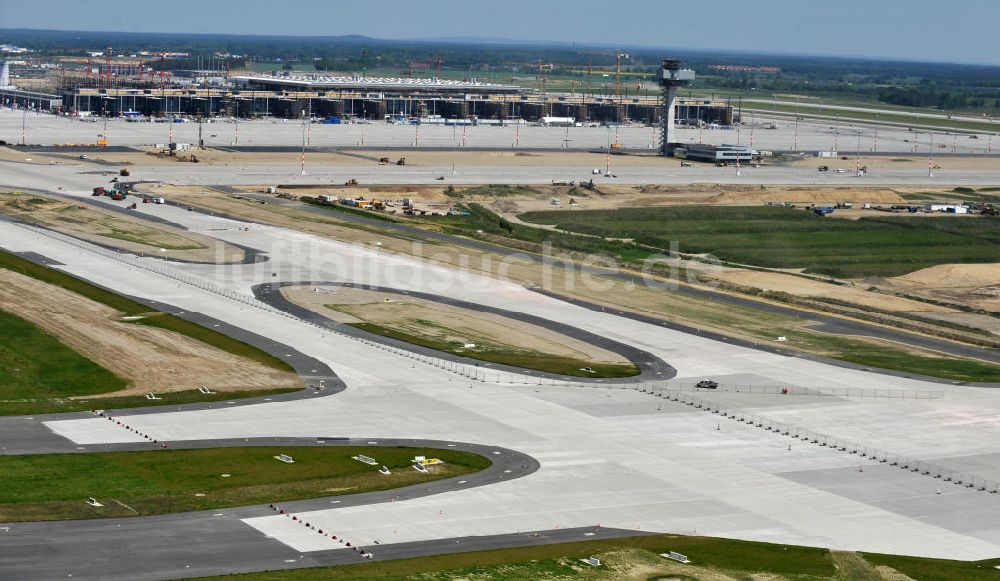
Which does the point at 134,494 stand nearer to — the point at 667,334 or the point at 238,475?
the point at 238,475

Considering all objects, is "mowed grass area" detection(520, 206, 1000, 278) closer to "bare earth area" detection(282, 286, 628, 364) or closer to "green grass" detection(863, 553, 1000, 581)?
"bare earth area" detection(282, 286, 628, 364)

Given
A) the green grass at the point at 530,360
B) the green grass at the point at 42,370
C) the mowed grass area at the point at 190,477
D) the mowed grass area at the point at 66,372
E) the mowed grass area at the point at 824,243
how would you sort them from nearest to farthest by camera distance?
the mowed grass area at the point at 190,477 < the mowed grass area at the point at 66,372 < the green grass at the point at 42,370 < the green grass at the point at 530,360 < the mowed grass area at the point at 824,243

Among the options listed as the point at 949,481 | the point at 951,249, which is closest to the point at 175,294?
the point at 949,481

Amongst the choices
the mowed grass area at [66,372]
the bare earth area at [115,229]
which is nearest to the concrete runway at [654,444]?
the mowed grass area at [66,372]

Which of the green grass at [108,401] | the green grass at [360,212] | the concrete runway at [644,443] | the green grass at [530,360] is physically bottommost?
the concrete runway at [644,443]

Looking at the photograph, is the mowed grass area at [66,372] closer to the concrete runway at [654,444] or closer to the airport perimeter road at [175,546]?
the concrete runway at [654,444]

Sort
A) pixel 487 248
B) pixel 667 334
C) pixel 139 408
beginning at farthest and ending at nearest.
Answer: pixel 487 248 < pixel 667 334 < pixel 139 408

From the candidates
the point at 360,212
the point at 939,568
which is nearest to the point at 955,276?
the point at 360,212
